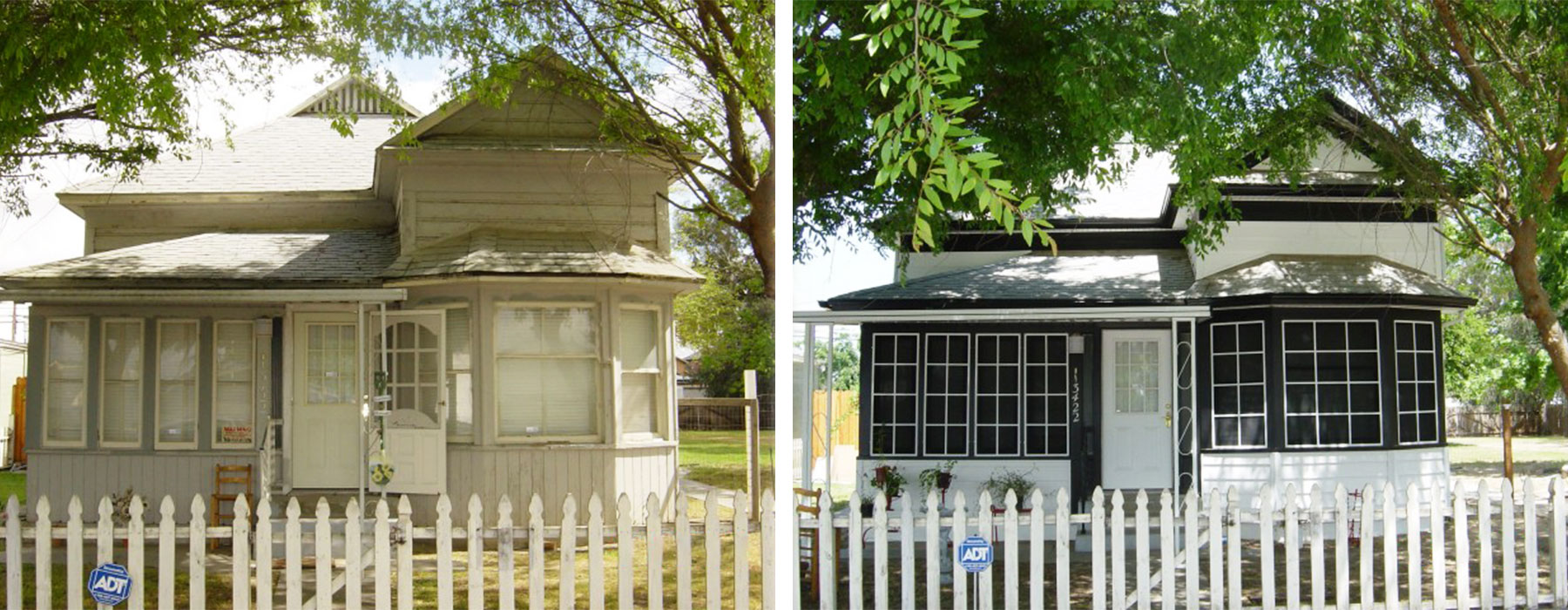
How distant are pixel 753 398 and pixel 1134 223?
137cm

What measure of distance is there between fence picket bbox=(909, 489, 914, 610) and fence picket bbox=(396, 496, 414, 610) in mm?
1441

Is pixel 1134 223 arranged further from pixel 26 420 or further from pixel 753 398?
pixel 26 420

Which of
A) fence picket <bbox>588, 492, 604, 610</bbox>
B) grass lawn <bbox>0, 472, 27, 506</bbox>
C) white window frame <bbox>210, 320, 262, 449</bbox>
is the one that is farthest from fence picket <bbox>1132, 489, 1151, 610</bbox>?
grass lawn <bbox>0, 472, 27, 506</bbox>

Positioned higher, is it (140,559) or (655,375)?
(655,375)

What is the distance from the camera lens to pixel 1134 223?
3.85 metres

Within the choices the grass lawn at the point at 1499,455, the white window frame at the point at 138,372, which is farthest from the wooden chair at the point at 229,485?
the grass lawn at the point at 1499,455

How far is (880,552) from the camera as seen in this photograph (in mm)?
3662

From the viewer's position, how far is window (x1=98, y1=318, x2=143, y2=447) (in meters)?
3.21

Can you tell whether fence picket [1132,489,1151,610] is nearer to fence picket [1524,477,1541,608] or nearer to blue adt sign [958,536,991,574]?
blue adt sign [958,536,991,574]

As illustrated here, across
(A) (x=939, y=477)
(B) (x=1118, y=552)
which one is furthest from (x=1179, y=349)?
(A) (x=939, y=477)

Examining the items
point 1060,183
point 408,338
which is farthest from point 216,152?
point 1060,183

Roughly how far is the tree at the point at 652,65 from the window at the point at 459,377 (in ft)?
2.16

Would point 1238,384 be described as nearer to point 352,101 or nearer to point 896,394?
point 896,394

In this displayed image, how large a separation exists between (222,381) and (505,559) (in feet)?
2.96
